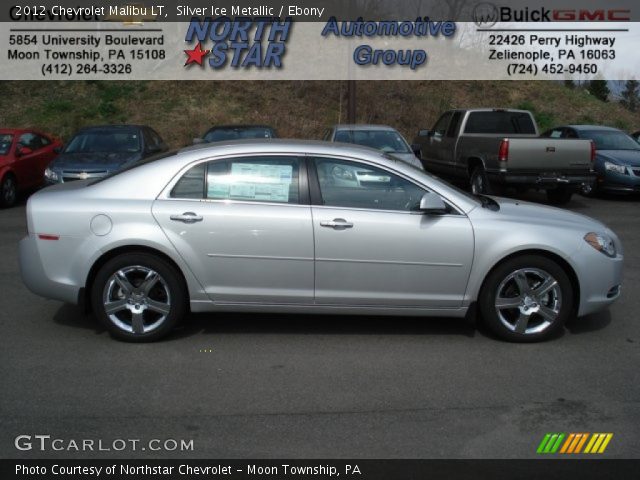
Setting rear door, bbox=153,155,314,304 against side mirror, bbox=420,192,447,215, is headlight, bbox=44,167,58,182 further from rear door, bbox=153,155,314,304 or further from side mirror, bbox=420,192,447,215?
side mirror, bbox=420,192,447,215

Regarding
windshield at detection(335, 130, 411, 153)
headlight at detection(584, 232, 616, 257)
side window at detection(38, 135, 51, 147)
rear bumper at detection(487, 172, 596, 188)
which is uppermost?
windshield at detection(335, 130, 411, 153)

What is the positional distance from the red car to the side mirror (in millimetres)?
10160

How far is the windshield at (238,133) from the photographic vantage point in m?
15.0

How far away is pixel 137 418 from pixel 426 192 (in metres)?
2.81

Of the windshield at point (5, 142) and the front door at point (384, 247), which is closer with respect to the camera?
the front door at point (384, 247)

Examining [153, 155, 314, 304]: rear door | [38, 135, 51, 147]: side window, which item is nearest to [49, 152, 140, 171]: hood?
[38, 135, 51, 147]: side window

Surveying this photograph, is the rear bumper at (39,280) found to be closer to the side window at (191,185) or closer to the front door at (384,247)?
the side window at (191,185)

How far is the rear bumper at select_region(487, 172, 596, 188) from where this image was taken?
39.9ft

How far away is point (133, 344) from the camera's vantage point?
5383 millimetres

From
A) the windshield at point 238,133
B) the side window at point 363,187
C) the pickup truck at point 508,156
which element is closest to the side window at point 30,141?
the windshield at point 238,133

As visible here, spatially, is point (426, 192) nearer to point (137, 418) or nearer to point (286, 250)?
point (286, 250)
